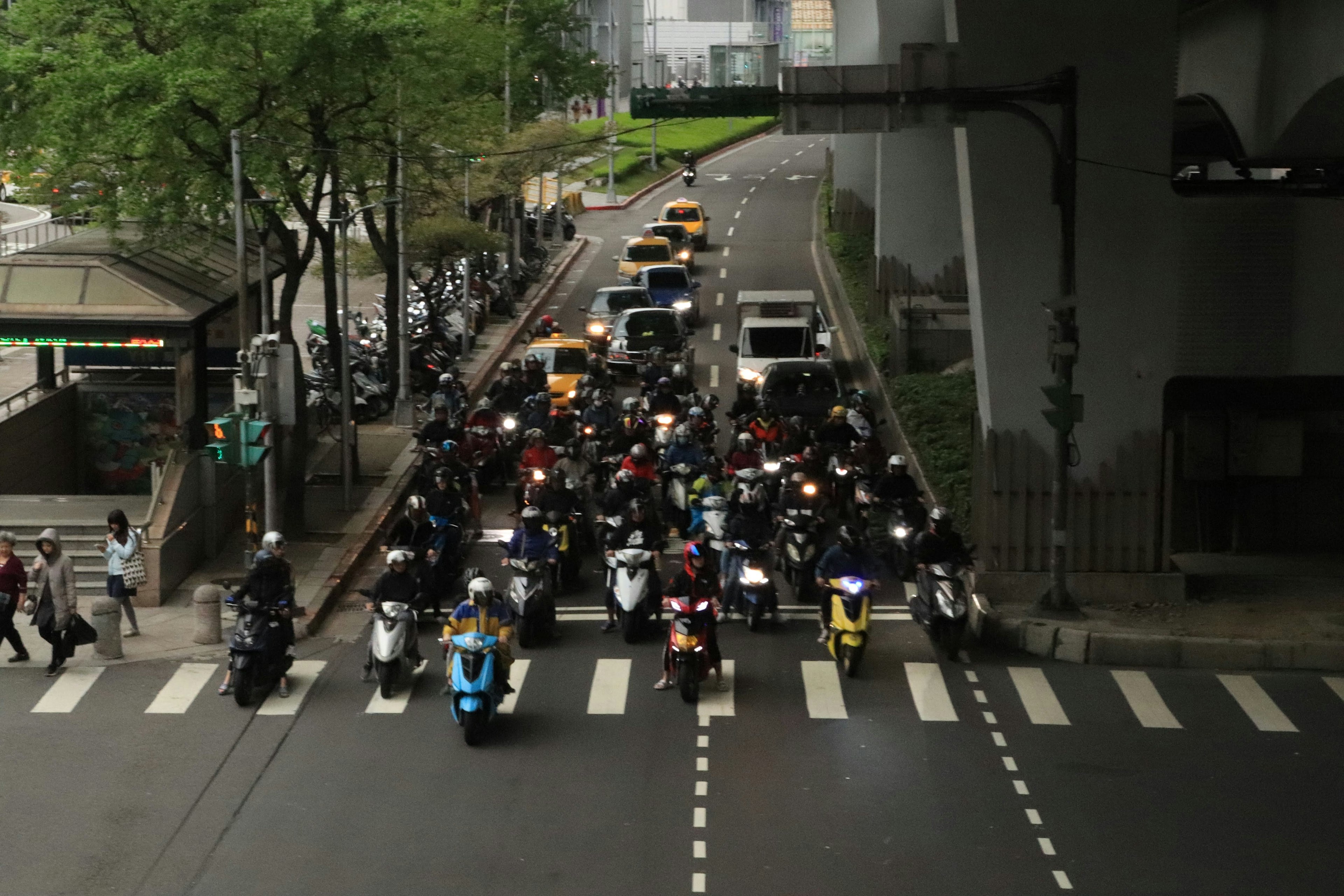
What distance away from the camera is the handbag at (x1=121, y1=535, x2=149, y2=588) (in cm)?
1941

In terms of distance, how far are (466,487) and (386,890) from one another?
1186 cm

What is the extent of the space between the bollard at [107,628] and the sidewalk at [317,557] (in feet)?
0.28

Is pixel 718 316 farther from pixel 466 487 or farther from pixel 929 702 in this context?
pixel 929 702

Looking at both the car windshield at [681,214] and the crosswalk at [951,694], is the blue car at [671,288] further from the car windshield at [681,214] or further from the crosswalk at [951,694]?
the crosswalk at [951,694]

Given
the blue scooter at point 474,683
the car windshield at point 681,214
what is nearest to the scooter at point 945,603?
the blue scooter at point 474,683

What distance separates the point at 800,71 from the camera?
61.0ft

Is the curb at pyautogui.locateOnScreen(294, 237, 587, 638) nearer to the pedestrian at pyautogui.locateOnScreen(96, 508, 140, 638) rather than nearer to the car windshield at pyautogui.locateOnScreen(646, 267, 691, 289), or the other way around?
the pedestrian at pyautogui.locateOnScreen(96, 508, 140, 638)

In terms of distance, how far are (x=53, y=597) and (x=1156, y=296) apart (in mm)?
12075

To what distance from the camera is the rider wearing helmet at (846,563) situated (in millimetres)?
18375

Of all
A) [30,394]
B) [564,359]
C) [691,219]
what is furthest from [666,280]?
[30,394]

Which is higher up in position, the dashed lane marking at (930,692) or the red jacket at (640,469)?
the red jacket at (640,469)

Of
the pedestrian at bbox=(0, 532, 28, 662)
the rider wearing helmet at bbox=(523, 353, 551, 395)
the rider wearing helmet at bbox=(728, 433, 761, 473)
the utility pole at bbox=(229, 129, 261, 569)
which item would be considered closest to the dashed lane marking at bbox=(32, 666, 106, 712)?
the pedestrian at bbox=(0, 532, 28, 662)

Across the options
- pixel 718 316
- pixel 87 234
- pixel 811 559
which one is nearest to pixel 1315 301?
pixel 811 559

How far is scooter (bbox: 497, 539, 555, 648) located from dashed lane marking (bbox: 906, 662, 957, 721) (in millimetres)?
3802
